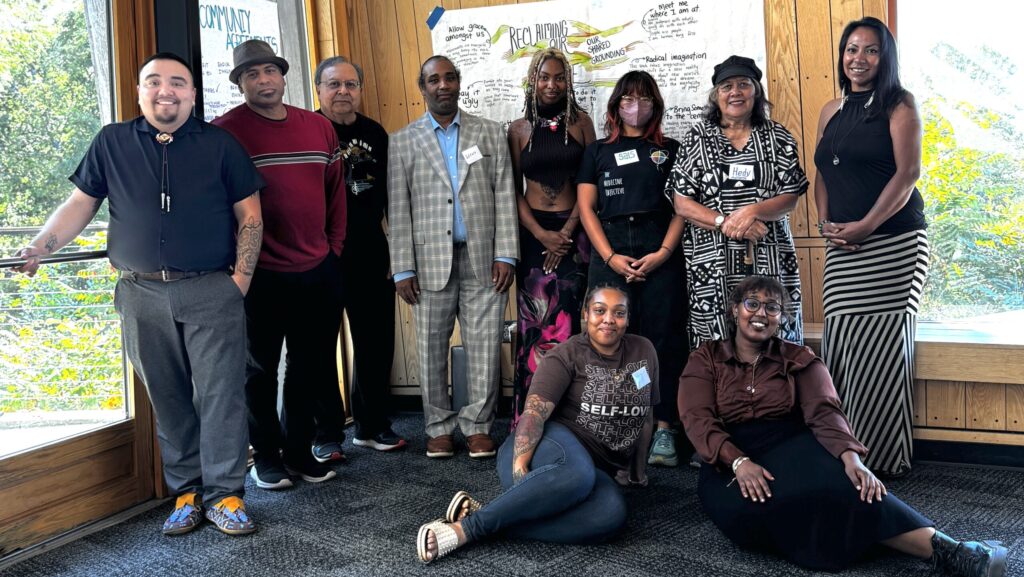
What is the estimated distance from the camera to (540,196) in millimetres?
3689

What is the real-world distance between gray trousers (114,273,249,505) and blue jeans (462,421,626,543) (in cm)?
90

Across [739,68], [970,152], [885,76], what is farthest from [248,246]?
[970,152]

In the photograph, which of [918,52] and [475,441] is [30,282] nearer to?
[475,441]

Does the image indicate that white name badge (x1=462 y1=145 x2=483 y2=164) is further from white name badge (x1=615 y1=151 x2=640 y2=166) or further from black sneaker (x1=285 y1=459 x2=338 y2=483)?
black sneaker (x1=285 y1=459 x2=338 y2=483)

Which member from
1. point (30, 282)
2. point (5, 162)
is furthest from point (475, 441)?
point (5, 162)

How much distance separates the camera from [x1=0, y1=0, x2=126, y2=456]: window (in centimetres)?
281

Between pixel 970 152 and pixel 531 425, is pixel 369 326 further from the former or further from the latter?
pixel 970 152

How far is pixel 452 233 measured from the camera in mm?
3621

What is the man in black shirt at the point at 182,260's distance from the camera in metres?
2.74

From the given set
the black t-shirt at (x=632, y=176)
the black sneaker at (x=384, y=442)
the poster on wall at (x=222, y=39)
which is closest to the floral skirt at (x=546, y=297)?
the black t-shirt at (x=632, y=176)

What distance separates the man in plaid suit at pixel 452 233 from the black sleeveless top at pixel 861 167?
4.16 ft

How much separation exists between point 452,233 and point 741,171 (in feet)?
3.88

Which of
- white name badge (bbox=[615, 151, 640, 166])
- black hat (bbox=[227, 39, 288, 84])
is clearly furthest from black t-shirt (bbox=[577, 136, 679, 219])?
black hat (bbox=[227, 39, 288, 84])

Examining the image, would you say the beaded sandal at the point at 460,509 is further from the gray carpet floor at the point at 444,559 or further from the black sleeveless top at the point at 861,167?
the black sleeveless top at the point at 861,167
